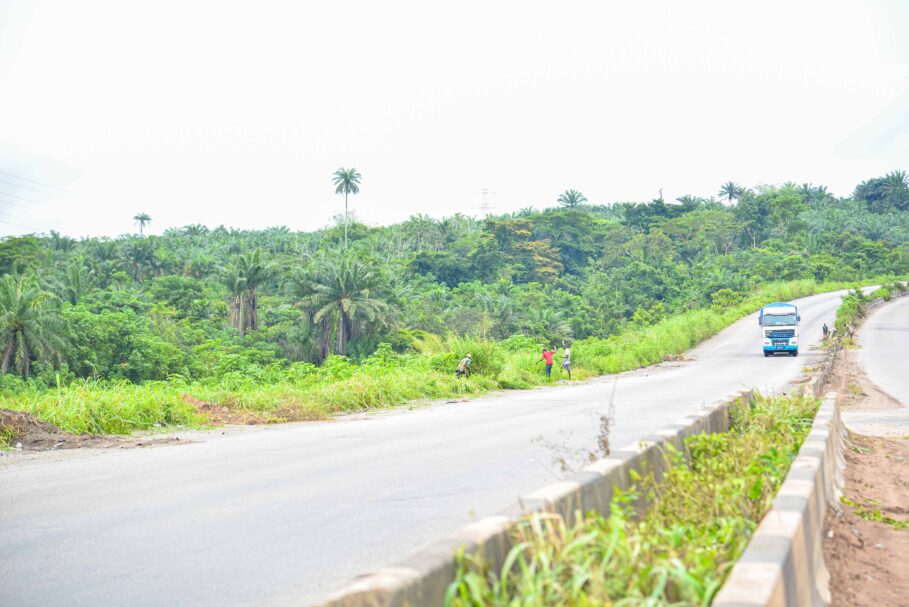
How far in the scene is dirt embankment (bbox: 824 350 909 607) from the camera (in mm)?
4996

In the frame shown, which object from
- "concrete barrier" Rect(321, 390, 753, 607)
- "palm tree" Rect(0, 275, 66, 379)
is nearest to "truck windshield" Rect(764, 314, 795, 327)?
"palm tree" Rect(0, 275, 66, 379)

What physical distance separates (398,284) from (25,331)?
31838 mm

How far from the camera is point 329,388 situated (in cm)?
1961

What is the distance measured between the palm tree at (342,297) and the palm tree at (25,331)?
66.6 feet

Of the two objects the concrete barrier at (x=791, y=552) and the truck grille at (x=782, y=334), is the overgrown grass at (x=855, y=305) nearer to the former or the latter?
the truck grille at (x=782, y=334)

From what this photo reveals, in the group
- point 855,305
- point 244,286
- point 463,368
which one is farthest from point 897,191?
point 463,368

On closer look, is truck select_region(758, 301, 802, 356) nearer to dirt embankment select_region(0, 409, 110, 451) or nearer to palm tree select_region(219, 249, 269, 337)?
dirt embankment select_region(0, 409, 110, 451)

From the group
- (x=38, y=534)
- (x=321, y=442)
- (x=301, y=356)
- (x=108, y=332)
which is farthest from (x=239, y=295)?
(x=38, y=534)

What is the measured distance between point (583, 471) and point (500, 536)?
1528mm

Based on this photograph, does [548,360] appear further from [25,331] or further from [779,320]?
[25,331]

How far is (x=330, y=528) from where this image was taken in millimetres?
6656

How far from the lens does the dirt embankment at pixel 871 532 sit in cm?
500

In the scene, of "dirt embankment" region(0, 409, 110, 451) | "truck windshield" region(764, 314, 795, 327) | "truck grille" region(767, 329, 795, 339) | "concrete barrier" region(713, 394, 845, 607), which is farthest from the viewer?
"truck windshield" region(764, 314, 795, 327)

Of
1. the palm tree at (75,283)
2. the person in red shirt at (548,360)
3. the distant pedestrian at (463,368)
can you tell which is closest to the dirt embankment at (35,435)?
the distant pedestrian at (463,368)
